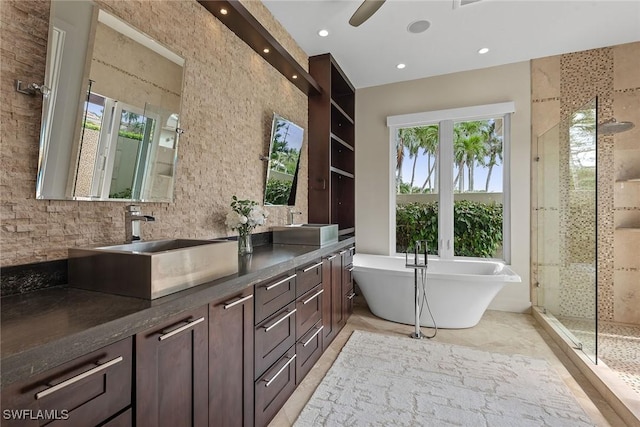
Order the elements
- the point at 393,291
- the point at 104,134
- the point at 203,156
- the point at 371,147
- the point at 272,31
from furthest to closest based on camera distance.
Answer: the point at 371,147, the point at 393,291, the point at 272,31, the point at 203,156, the point at 104,134

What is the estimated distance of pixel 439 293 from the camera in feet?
10.1

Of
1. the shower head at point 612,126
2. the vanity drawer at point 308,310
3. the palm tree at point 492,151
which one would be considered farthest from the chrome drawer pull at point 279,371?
the shower head at point 612,126

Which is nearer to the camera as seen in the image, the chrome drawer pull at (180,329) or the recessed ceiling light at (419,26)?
the chrome drawer pull at (180,329)

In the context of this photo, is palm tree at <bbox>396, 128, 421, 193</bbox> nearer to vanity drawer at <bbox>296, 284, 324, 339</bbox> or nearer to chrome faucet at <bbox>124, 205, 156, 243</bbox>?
vanity drawer at <bbox>296, 284, 324, 339</bbox>

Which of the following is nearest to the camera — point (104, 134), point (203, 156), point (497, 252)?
point (104, 134)

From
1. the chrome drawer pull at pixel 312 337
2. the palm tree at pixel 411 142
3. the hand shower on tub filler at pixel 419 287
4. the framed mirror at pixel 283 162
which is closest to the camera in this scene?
the chrome drawer pull at pixel 312 337

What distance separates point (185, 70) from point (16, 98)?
862 millimetres

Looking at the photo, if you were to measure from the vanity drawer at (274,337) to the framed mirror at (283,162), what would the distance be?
1.13 m

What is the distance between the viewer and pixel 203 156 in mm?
1932

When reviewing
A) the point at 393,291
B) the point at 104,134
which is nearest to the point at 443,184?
the point at 393,291

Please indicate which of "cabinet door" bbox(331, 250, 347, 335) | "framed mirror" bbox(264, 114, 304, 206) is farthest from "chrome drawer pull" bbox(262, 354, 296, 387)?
"framed mirror" bbox(264, 114, 304, 206)

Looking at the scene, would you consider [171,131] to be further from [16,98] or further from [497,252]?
[497,252]

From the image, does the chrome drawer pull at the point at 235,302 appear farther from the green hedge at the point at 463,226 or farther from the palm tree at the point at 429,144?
the palm tree at the point at 429,144

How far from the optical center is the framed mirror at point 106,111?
114cm
